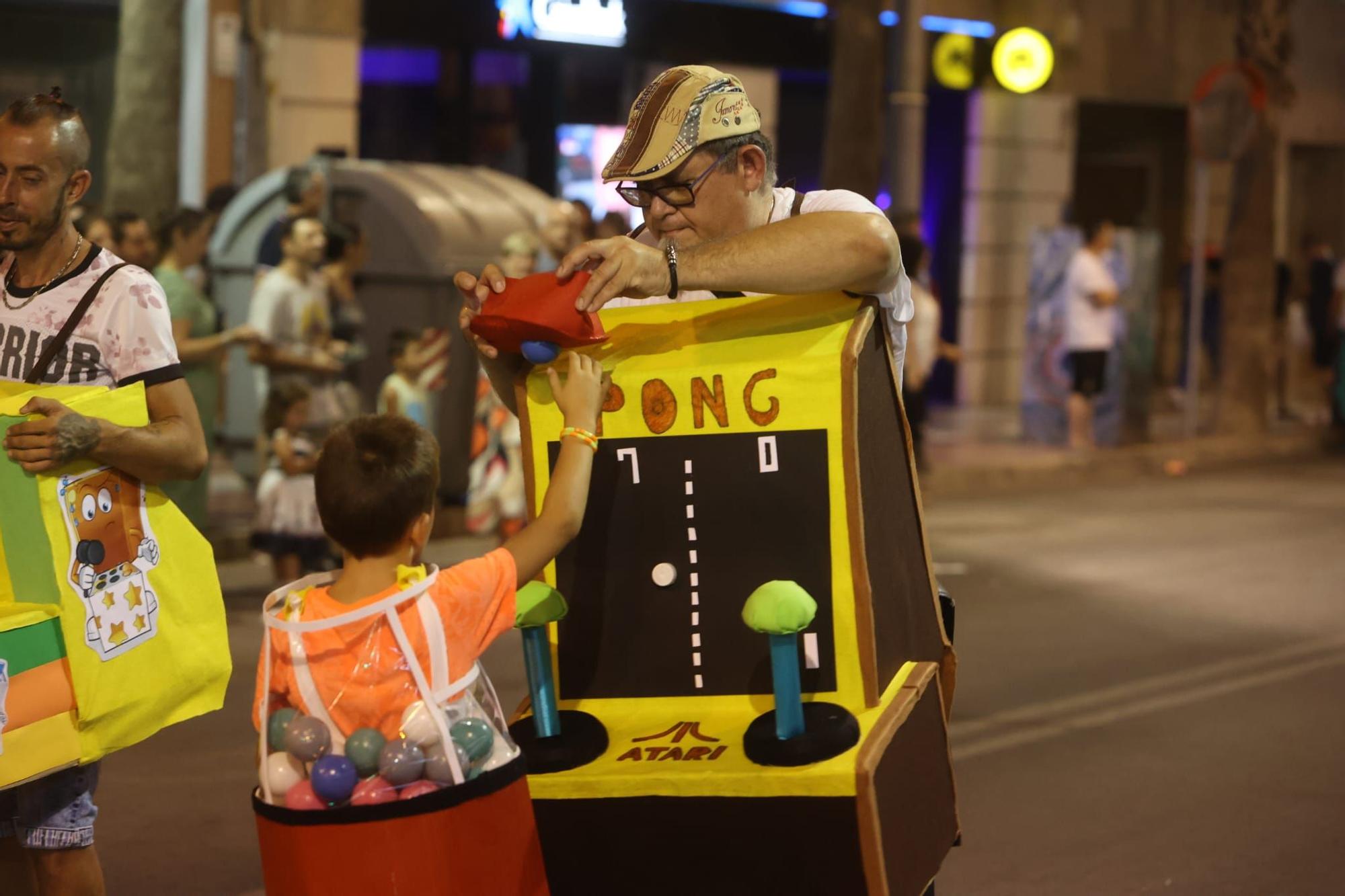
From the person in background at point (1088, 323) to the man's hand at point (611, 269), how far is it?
1331cm

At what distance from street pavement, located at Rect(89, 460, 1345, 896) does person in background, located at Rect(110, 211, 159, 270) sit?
1768 millimetres

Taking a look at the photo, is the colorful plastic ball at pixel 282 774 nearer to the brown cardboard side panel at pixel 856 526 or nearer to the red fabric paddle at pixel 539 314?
the red fabric paddle at pixel 539 314

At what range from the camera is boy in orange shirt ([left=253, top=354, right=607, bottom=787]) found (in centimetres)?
301

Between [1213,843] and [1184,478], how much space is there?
10359 mm

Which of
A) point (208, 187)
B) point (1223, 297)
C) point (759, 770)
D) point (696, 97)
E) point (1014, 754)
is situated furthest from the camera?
point (1223, 297)

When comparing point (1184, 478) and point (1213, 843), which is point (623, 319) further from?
point (1184, 478)

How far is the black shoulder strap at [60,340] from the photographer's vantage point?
146 inches

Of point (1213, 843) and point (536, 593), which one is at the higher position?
A: point (536, 593)

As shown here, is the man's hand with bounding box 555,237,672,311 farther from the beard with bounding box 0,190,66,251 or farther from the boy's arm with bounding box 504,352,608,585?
the beard with bounding box 0,190,66,251

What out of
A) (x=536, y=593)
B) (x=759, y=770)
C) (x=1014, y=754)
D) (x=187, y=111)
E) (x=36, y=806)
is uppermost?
(x=187, y=111)

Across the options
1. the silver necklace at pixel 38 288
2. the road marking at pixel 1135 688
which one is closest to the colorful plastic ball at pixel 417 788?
the silver necklace at pixel 38 288

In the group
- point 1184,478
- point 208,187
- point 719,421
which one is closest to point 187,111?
point 208,187

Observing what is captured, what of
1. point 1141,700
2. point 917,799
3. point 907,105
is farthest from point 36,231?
point 907,105

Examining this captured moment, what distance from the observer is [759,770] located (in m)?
3.18
